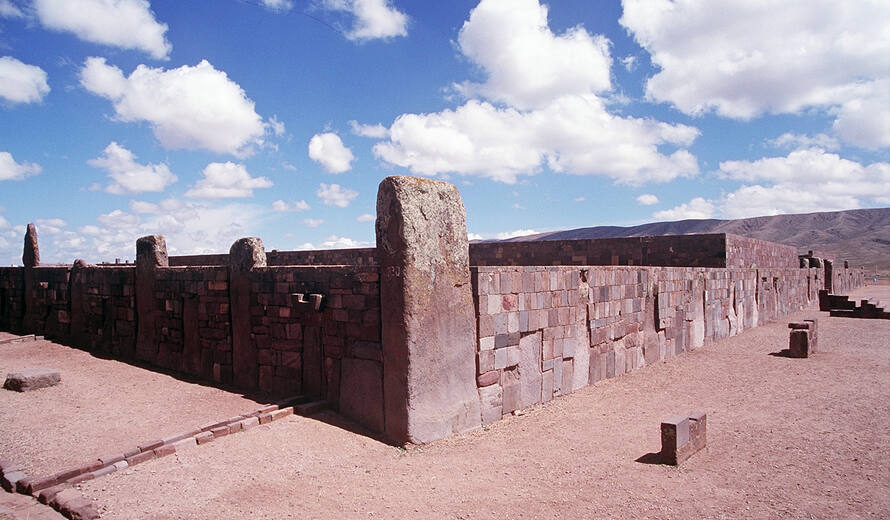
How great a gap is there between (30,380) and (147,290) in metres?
2.40

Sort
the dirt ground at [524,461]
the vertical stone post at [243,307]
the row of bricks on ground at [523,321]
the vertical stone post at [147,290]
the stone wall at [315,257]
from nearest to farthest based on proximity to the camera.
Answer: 1. the dirt ground at [524,461]
2. the row of bricks on ground at [523,321]
3. the vertical stone post at [243,307]
4. the vertical stone post at [147,290]
5. the stone wall at [315,257]

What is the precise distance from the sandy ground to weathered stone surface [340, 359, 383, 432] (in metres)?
1.37

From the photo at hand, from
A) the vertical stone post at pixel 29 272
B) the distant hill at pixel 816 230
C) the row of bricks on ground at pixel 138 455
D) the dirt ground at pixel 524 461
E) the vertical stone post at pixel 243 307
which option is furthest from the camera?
the distant hill at pixel 816 230

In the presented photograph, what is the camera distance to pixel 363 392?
6.21 metres

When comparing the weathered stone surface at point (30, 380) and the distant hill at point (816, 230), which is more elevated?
the distant hill at point (816, 230)

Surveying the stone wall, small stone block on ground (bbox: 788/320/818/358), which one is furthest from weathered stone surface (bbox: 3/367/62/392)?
small stone block on ground (bbox: 788/320/818/358)

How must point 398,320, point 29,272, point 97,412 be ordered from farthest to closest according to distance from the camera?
point 29,272
point 97,412
point 398,320

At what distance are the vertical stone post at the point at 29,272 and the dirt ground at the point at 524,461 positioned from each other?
6.83 metres

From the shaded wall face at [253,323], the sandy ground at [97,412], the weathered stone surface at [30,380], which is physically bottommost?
the sandy ground at [97,412]

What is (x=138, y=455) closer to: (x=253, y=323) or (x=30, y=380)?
(x=253, y=323)

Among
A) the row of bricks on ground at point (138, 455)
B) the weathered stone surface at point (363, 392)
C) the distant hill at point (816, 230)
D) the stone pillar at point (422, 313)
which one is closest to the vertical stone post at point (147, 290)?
the row of bricks on ground at point (138, 455)

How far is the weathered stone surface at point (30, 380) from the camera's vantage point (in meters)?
7.81

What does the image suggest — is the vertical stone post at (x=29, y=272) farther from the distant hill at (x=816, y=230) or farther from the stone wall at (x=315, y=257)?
the distant hill at (x=816, y=230)

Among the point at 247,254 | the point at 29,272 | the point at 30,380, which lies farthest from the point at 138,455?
the point at 29,272
